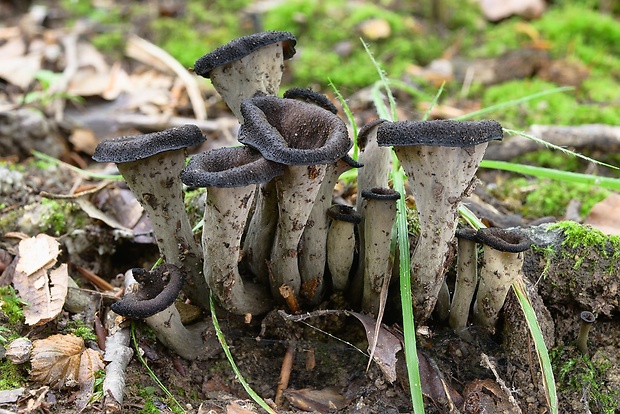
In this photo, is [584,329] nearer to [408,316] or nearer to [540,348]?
[540,348]

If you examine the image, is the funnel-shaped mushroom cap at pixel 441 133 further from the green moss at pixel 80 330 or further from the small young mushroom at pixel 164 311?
the green moss at pixel 80 330

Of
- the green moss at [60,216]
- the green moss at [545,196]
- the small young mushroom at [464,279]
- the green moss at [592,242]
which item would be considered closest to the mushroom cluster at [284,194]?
the small young mushroom at [464,279]

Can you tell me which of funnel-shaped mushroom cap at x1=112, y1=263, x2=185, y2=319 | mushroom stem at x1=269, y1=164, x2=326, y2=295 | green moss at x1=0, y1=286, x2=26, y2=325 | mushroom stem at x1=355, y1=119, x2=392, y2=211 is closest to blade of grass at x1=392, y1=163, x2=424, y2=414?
mushroom stem at x1=355, y1=119, x2=392, y2=211

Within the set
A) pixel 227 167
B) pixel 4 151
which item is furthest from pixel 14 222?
pixel 227 167

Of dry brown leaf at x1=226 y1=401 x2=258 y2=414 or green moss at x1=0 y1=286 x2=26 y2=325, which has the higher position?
green moss at x1=0 y1=286 x2=26 y2=325

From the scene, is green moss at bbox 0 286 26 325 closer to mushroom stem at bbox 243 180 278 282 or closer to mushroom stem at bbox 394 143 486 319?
mushroom stem at bbox 243 180 278 282

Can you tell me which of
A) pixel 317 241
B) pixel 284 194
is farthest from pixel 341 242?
pixel 284 194

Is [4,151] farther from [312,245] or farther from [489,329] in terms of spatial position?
[489,329]
